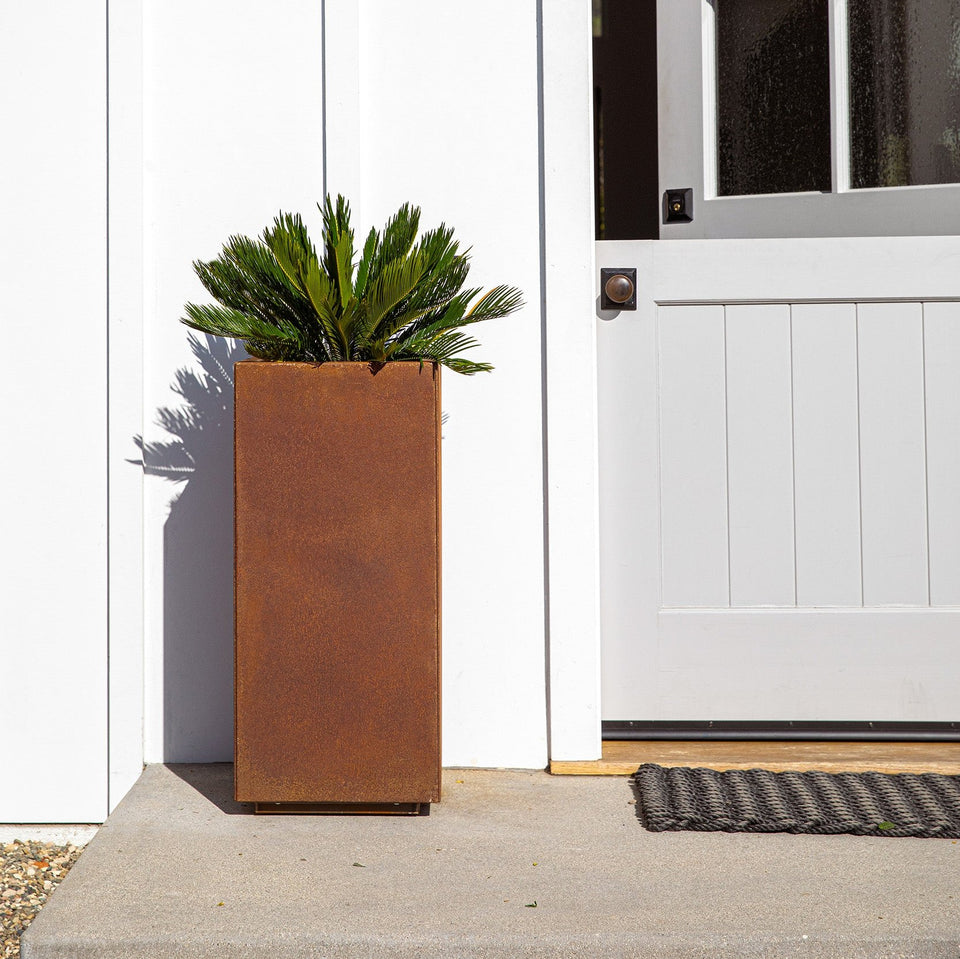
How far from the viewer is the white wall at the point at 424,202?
2.46 m

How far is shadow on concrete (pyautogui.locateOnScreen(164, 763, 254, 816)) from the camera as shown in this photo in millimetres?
2168

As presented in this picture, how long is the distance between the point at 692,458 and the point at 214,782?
1.35m

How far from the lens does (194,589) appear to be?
248 centimetres

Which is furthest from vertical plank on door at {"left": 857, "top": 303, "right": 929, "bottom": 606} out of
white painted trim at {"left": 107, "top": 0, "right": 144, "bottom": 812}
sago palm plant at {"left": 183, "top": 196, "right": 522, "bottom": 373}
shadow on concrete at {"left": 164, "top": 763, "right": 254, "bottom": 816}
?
white painted trim at {"left": 107, "top": 0, "right": 144, "bottom": 812}

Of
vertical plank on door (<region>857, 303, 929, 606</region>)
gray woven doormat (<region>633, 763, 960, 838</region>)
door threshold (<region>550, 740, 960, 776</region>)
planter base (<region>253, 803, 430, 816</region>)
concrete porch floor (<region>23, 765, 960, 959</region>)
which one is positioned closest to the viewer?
concrete porch floor (<region>23, 765, 960, 959</region>)

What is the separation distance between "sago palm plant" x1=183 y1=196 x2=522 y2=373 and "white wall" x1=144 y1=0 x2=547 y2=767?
0.35m

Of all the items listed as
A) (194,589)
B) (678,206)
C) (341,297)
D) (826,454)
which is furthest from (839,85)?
(194,589)

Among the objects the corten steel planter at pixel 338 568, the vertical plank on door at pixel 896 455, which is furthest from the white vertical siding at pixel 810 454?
the corten steel planter at pixel 338 568

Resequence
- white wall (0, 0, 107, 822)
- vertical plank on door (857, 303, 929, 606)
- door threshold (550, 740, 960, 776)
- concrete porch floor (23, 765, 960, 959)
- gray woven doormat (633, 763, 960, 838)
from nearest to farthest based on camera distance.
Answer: concrete porch floor (23, 765, 960, 959), gray woven doormat (633, 763, 960, 838), door threshold (550, 740, 960, 776), white wall (0, 0, 107, 822), vertical plank on door (857, 303, 929, 606)

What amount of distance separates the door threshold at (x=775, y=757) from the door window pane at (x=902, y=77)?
1.39 meters

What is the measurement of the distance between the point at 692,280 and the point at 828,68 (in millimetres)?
620

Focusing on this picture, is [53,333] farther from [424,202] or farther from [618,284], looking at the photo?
[618,284]

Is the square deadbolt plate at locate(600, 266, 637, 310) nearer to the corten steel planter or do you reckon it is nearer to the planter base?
the corten steel planter

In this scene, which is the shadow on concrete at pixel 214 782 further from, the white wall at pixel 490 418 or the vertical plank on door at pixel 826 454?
the vertical plank on door at pixel 826 454
